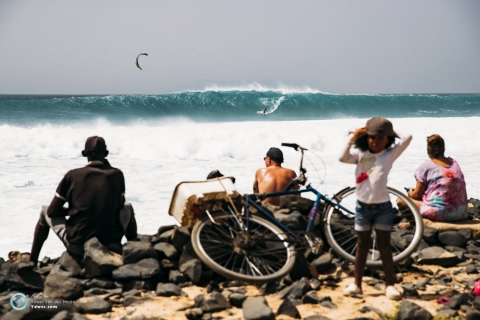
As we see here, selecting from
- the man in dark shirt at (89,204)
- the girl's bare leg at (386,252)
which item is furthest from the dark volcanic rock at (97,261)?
the girl's bare leg at (386,252)

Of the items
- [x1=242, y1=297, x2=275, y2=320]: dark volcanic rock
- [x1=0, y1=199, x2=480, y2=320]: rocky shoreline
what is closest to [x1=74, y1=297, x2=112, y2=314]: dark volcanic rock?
[x1=0, y1=199, x2=480, y2=320]: rocky shoreline

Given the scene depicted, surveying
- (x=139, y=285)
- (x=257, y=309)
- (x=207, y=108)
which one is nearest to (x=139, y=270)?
(x=139, y=285)

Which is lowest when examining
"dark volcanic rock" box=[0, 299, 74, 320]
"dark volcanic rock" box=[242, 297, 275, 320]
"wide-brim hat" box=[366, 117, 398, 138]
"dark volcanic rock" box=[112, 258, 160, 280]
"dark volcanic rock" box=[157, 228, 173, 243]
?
"dark volcanic rock" box=[0, 299, 74, 320]

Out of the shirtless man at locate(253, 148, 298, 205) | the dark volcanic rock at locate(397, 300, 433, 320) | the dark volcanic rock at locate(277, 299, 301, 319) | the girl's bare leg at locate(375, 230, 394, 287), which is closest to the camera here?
the dark volcanic rock at locate(397, 300, 433, 320)

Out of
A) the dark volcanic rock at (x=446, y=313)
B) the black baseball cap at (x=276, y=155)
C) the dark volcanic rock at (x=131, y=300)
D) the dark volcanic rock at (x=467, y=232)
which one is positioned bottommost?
the dark volcanic rock at (x=131, y=300)

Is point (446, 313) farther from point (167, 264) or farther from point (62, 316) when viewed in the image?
point (62, 316)

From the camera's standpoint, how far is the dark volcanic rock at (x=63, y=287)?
4449 mm

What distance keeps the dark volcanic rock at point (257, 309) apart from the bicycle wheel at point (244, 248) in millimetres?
318

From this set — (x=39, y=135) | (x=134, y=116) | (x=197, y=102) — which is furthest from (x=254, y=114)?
(x=39, y=135)

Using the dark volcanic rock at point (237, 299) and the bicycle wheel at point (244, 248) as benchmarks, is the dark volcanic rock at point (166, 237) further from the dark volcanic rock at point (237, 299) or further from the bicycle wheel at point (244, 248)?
the dark volcanic rock at point (237, 299)

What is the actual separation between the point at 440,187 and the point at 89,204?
414cm

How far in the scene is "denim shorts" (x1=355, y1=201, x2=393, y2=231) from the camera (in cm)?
425

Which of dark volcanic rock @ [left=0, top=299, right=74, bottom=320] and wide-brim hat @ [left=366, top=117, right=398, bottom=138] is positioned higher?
wide-brim hat @ [left=366, top=117, right=398, bottom=138]

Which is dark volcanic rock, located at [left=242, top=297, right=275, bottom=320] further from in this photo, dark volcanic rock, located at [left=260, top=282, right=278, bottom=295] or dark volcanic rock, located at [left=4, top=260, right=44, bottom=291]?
dark volcanic rock, located at [left=4, top=260, right=44, bottom=291]
